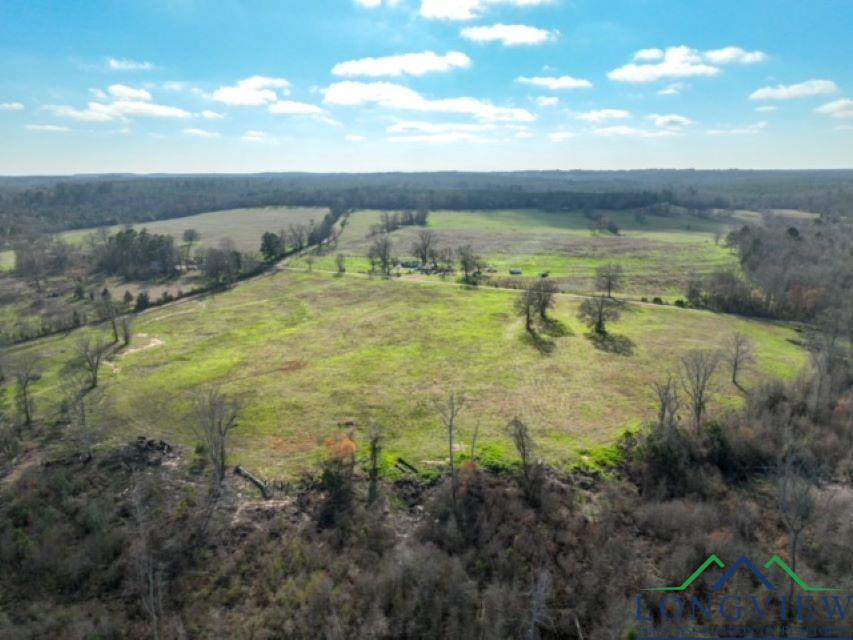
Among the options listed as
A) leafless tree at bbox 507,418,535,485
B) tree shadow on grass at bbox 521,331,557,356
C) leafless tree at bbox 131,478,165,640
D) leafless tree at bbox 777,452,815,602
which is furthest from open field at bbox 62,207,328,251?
leafless tree at bbox 777,452,815,602

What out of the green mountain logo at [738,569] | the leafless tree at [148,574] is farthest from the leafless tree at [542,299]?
the leafless tree at [148,574]

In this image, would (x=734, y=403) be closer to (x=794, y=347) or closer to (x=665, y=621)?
(x=794, y=347)

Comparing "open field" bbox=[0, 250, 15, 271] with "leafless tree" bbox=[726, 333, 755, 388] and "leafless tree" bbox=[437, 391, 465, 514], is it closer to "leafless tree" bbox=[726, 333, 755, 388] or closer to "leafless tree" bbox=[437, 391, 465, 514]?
"leafless tree" bbox=[437, 391, 465, 514]

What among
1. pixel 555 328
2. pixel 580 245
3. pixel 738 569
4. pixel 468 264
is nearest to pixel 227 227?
pixel 468 264

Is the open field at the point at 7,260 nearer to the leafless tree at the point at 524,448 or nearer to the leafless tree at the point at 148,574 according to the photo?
the leafless tree at the point at 148,574

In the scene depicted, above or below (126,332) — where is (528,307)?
above

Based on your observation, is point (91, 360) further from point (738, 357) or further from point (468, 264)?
point (468, 264)

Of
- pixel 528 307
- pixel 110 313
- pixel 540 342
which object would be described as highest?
pixel 528 307
